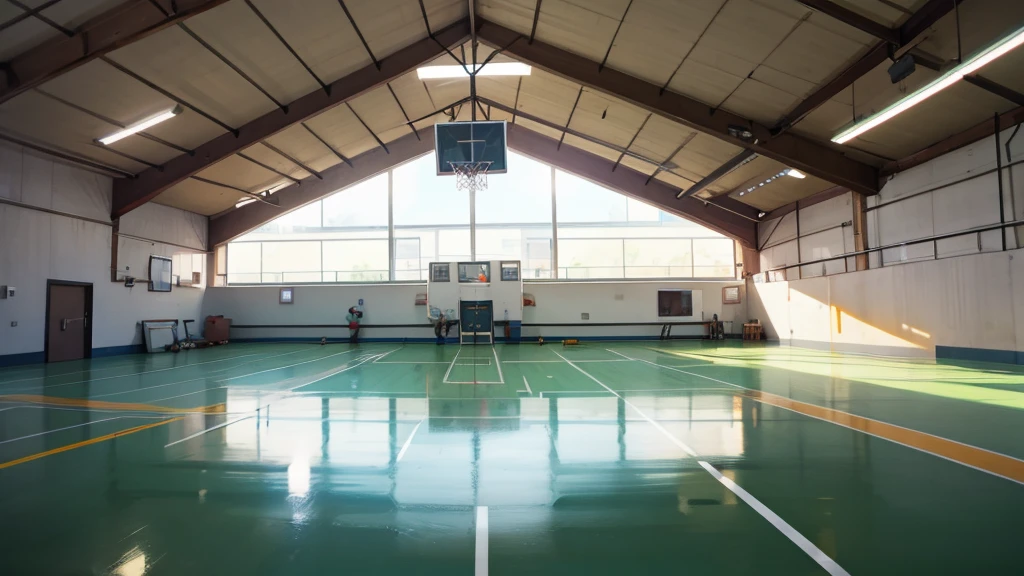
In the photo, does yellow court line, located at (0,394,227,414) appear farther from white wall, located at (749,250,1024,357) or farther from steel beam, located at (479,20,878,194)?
white wall, located at (749,250,1024,357)

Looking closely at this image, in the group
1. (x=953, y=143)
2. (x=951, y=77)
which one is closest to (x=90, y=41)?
(x=951, y=77)

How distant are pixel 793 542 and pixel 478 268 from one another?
17.2 meters

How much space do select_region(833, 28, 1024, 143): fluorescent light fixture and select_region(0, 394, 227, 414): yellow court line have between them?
38.0 ft

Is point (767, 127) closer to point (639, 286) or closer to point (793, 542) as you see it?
point (639, 286)

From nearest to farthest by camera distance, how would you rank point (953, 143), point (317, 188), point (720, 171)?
point (953, 143)
point (720, 171)
point (317, 188)

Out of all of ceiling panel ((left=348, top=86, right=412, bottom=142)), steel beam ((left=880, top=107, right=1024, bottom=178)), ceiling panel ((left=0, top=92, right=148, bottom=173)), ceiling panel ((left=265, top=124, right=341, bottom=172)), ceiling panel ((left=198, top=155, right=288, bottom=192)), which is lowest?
steel beam ((left=880, top=107, right=1024, bottom=178))

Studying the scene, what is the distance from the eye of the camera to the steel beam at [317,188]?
798 inches

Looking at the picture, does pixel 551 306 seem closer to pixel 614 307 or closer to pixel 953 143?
pixel 614 307

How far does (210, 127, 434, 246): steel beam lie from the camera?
2028 cm

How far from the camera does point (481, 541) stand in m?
2.72

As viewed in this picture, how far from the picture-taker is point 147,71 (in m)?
10.6

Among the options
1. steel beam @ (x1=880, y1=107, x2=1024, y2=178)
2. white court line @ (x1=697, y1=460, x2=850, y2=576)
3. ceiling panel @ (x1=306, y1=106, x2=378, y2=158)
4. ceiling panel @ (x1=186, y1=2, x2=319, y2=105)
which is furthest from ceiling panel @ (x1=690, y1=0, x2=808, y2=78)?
ceiling panel @ (x1=306, y1=106, x2=378, y2=158)

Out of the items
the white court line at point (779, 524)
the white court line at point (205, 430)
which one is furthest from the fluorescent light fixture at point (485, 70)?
the white court line at point (779, 524)

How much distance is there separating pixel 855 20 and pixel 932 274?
6974 mm
